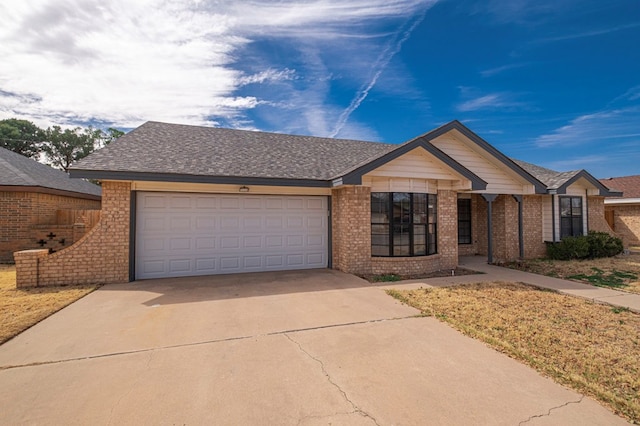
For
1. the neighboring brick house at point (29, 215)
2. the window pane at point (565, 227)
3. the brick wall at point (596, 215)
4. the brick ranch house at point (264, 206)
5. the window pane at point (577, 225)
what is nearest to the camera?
the brick ranch house at point (264, 206)

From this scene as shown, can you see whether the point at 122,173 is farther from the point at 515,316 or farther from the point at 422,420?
the point at 515,316

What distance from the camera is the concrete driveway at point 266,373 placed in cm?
292

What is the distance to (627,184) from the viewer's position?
68.3 feet

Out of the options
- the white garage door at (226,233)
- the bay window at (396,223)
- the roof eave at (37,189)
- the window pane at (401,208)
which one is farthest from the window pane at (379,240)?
the roof eave at (37,189)

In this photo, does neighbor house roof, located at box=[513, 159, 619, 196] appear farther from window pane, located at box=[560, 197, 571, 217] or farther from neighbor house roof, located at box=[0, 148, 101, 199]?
neighbor house roof, located at box=[0, 148, 101, 199]

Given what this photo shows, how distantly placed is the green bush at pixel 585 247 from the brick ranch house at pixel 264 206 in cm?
275

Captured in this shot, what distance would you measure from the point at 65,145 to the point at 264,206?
123 feet

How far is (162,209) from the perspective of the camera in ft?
29.3

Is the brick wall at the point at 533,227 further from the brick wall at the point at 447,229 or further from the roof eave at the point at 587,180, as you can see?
the brick wall at the point at 447,229

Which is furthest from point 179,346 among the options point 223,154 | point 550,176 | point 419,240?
point 550,176

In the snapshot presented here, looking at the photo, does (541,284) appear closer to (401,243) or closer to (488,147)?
(401,243)

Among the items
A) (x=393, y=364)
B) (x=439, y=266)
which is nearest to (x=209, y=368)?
(x=393, y=364)

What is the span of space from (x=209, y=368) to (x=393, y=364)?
2336 millimetres

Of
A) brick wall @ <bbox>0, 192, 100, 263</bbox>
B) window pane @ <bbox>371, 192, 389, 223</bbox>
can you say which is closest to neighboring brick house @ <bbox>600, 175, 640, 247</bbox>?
window pane @ <bbox>371, 192, 389, 223</bbox>
